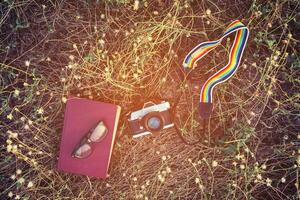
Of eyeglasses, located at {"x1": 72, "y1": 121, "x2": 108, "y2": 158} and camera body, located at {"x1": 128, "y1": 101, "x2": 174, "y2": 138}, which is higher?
camera body, located at {"x1": 128, "y1": 101, "x2": 174, "y2": 138}

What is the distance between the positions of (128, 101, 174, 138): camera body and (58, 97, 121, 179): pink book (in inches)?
5.1

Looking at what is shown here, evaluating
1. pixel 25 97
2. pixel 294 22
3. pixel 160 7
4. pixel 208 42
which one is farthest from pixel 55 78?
pixel 294 22

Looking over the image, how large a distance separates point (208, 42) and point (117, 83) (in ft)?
2.26

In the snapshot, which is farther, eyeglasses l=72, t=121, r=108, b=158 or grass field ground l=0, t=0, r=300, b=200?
grass field ground l=0, t=0, r=300, b=200

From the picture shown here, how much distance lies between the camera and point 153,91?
2.69 m

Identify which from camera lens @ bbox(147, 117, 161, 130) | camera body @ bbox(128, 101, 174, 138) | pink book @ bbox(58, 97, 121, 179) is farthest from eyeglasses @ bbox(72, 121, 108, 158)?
camera lens @ bbox(147, 117, 161, 130)

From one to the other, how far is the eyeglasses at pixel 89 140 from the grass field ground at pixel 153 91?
8.5 inches

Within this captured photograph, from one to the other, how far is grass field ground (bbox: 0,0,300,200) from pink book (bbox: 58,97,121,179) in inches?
6.5

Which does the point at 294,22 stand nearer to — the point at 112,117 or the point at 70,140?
the point at 112,117

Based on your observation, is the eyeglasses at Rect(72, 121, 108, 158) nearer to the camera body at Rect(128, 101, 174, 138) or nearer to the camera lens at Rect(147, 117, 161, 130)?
the camera body at Rect(128, 101, 174, 138)

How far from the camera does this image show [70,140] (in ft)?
8.47

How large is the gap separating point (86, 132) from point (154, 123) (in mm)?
463

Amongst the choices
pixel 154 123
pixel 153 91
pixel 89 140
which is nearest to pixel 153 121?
pixel 154 123

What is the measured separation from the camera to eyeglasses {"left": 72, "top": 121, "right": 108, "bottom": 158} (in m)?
2.50
